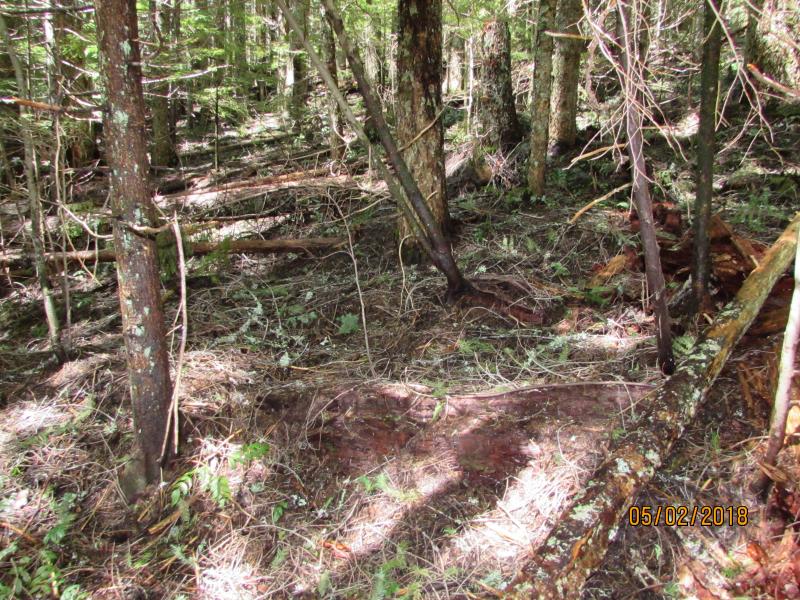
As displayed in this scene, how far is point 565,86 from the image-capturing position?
745 centimetres

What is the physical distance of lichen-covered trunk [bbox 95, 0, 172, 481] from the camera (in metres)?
2.75

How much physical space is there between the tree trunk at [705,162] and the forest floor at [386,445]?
1.16 feet

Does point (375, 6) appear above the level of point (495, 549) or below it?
above

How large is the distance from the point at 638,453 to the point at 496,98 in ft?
21.3

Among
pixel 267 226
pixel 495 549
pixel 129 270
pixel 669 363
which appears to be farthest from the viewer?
pixel 267 226

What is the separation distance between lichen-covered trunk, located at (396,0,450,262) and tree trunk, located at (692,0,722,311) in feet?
6.99

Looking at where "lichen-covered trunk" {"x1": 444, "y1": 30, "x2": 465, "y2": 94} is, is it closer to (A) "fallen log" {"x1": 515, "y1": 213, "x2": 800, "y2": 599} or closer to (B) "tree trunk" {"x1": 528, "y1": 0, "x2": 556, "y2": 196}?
(B) "tree trunk" {"x1": 528, "y1": 0, "x2": 556, "y2": 196}

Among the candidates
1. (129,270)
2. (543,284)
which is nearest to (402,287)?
(543,284)

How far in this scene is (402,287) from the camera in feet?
15.6

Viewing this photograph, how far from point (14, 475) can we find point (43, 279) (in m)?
1.92

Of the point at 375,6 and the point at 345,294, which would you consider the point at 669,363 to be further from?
the point at 375,6

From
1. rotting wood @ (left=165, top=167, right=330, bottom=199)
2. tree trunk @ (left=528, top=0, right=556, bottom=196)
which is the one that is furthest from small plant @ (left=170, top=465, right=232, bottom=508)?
rotting wood @ (left=165, top=167, right=330, bottom=199)

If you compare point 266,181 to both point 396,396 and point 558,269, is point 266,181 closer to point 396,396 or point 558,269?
point 558,269

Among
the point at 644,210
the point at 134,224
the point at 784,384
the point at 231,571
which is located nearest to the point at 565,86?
the point at 644,210
